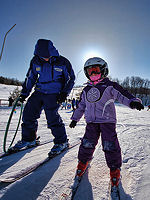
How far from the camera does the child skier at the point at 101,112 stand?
4.56 ft

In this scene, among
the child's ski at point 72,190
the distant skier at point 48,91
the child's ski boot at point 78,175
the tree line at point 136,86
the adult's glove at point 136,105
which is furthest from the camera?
the tree line at point 136,86

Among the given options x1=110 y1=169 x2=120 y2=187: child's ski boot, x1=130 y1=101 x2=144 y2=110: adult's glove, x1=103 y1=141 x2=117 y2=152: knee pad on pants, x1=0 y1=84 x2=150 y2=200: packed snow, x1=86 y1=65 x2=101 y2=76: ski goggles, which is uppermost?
x1=86 y1=65 x2=101 y2=76: ski goggles

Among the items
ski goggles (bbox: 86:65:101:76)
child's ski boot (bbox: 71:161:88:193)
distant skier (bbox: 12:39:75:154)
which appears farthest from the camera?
distant skier (bbox: 12:39:75:154)

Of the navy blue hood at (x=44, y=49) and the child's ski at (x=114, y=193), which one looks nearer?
the child's ski at (x=114, y=193)

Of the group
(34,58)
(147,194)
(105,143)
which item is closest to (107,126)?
(105,143)

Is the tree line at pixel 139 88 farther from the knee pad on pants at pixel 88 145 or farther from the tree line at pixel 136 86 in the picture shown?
the knee pad on pants at pixel 88 145

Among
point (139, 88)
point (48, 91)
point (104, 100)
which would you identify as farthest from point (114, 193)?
point (139, 88)

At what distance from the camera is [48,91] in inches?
88.4

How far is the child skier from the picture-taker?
1.39 meters

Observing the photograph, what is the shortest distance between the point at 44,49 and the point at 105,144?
1.89m

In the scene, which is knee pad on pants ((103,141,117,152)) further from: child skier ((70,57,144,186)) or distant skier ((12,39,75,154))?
distant skier ((12,39,75,154))

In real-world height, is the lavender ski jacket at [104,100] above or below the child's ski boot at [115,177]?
above

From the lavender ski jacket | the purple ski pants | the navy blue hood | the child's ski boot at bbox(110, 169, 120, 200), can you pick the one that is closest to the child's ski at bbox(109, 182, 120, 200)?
the child's ski boot at bbox(110, 169, 120, 200)

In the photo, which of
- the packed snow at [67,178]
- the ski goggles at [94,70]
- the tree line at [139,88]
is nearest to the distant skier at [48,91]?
the packed snow at [67,178]
